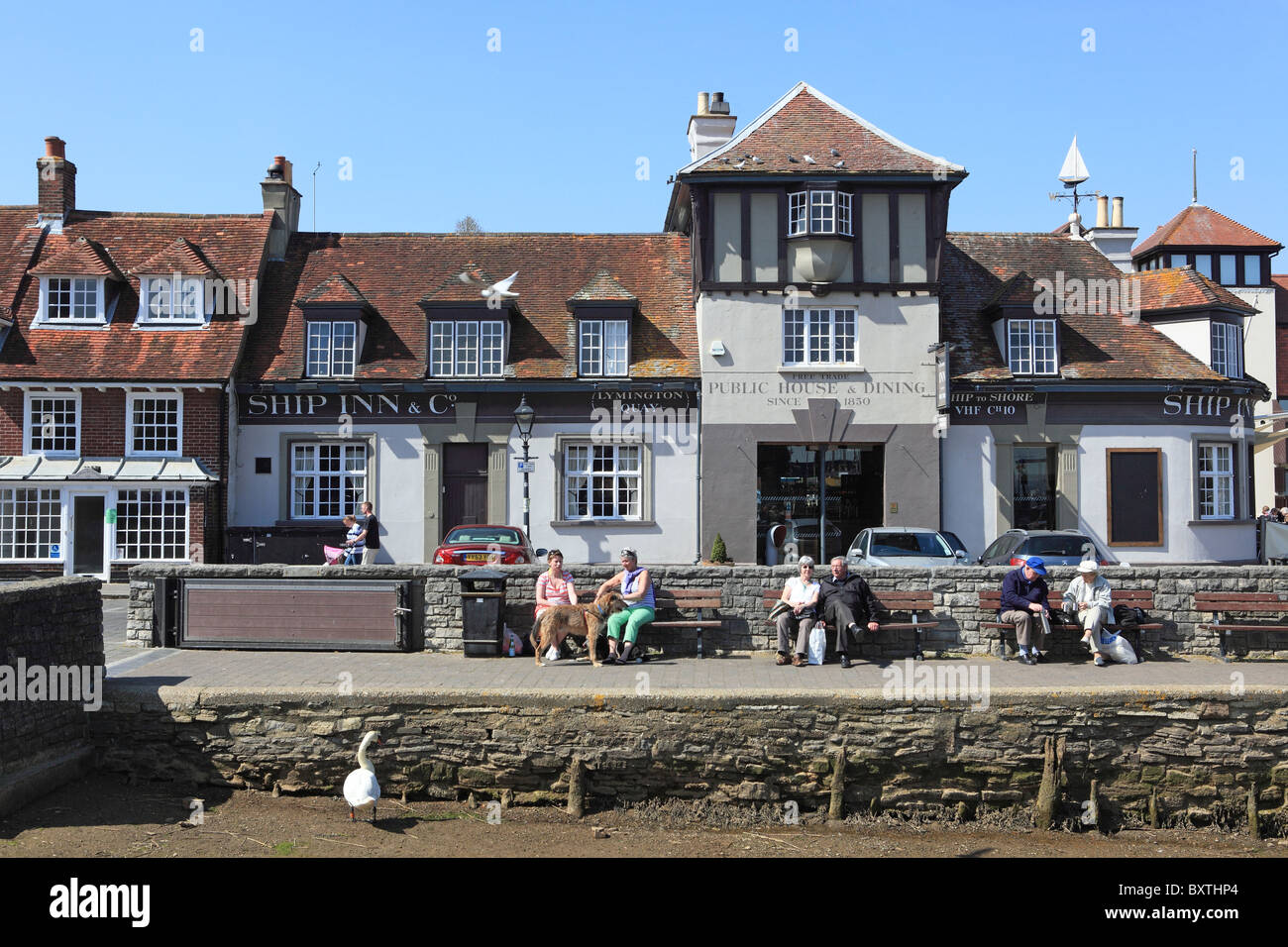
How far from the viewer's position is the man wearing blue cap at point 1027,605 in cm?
1280

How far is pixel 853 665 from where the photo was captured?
1270 centimetres

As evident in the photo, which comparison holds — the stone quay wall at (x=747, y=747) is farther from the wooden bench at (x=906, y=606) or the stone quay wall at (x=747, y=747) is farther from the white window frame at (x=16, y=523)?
the white window frame at (x=16, y=523)

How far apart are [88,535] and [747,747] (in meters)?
18.2

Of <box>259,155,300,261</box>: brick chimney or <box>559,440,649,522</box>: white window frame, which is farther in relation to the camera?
<box>259,155,300,261</box>: brick chimney

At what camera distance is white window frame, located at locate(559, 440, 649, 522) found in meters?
23.4

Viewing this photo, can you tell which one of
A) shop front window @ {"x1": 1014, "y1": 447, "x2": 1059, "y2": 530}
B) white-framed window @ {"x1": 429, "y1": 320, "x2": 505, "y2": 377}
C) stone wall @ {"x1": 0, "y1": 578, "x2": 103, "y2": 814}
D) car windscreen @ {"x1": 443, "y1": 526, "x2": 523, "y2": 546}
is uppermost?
white-framed window @ {"x1": 429, "y1": 320, "x2": 505, "y2": 377}

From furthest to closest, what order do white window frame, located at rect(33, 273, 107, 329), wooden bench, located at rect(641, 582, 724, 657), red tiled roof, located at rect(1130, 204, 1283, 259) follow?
red tiled roof, located at rect(1130, 204, 1283, 259)
white window frame, located at rect(33, 273, 107, 329)
wooden bench, located at rect(641, 582, 724, 657)

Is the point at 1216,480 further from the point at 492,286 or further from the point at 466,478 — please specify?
the point at 492,286

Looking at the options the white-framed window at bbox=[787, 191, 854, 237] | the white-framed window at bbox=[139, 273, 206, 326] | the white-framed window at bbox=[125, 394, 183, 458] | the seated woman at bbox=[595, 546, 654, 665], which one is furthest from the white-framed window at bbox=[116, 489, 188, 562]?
the white-framed window at bbox=[787, 191, 854, 237]

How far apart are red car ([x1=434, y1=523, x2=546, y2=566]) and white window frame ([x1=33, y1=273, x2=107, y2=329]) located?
11.2m

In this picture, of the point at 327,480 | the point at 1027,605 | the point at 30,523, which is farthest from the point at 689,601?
the point at 30,523

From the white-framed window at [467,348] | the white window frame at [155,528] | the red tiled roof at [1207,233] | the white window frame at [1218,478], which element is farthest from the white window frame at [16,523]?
the red tiled roof at [1207,233]

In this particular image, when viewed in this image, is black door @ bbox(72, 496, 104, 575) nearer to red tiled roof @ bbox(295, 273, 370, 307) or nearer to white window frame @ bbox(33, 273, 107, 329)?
white window frame @ bbox(33, 273, 107, 329)

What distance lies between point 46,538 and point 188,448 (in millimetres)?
3509
